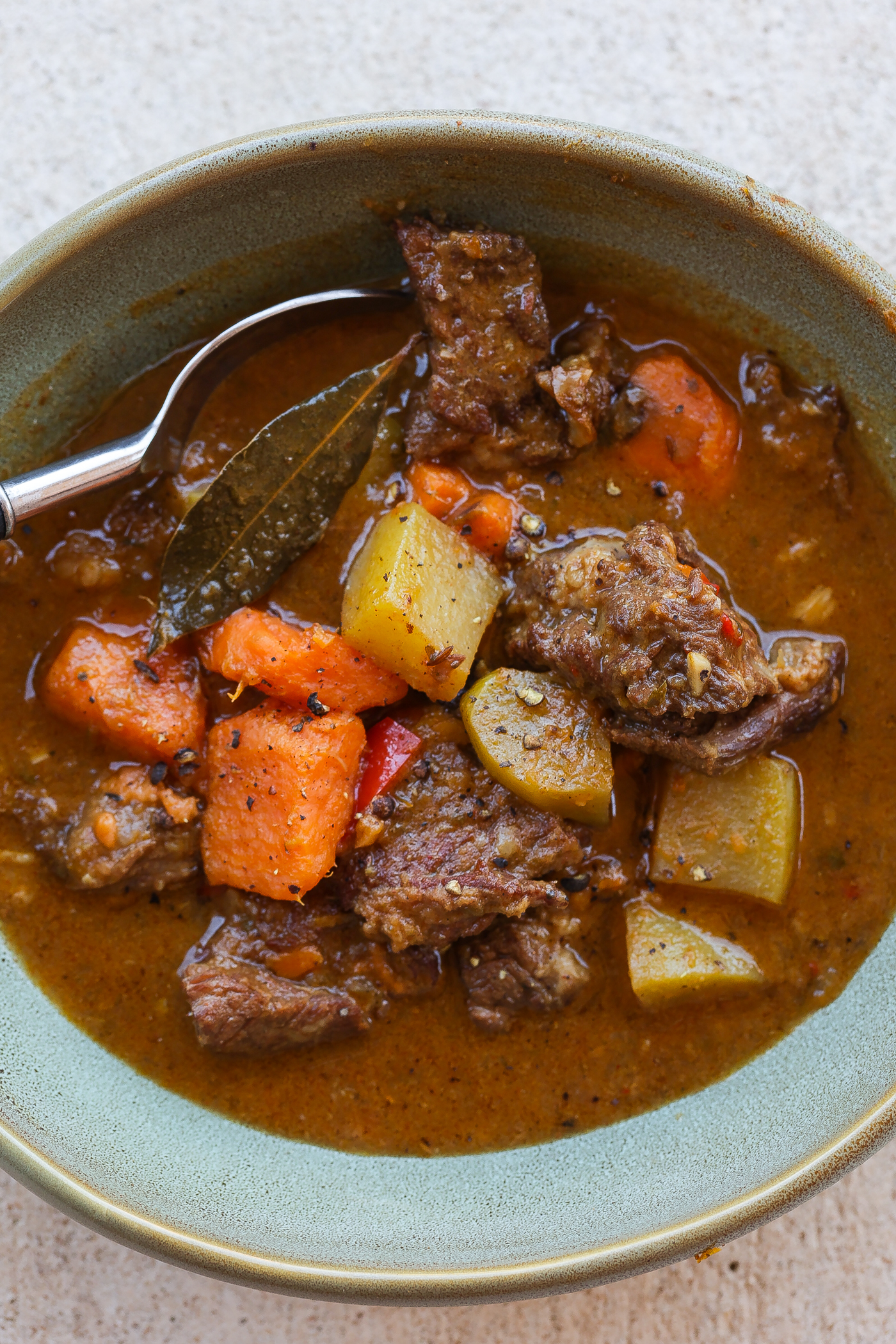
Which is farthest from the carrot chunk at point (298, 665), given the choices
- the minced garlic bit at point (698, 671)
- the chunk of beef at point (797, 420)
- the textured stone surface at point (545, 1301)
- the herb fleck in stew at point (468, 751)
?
the textured stone surface at point (545, 1301)

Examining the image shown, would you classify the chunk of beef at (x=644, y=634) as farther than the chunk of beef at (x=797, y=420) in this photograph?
No

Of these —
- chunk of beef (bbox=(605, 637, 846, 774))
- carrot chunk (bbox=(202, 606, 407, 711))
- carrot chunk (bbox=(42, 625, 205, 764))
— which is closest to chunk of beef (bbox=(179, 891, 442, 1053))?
carrot chunk (bbox=(42, 625, 205, 764))

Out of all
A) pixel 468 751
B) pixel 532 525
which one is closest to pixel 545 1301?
pixel 468 751

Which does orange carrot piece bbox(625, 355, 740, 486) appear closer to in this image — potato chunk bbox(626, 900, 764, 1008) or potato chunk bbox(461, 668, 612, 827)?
potato chunk bbox(461, 668, 612, 827)

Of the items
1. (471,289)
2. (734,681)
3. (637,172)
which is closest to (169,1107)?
(734,681)

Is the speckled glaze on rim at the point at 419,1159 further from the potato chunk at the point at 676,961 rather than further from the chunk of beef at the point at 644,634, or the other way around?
the chunk of beef at the point at 644,634
